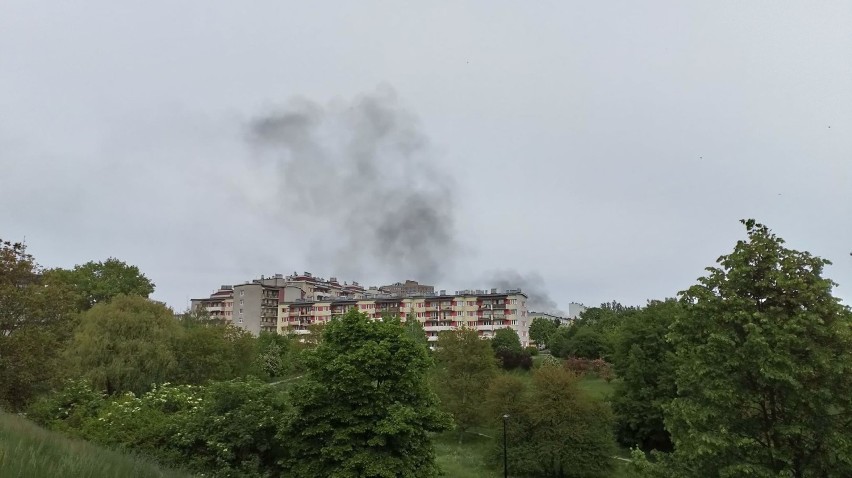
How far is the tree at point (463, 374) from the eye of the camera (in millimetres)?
43094

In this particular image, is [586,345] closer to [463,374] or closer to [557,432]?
[463,374]

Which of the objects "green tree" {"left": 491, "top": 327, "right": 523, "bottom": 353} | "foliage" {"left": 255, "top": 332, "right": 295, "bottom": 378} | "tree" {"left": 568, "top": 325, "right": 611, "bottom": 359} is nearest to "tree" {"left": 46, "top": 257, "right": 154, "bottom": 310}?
"foliage" {"left": 255, "top": 332, "right": 295, "bottom": 378}

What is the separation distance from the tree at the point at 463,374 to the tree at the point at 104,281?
37407 millimetres

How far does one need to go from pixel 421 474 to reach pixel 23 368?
48.3 feet

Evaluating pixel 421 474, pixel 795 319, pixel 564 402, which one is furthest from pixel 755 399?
pixel 564 402

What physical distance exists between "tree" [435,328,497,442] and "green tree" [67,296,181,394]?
2122cm

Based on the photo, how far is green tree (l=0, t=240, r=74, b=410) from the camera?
19.0 meters

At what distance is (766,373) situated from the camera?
12648mm

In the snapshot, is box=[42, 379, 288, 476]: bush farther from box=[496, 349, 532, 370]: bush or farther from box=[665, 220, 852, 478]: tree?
box=[496, 349, 532, 370]: bush

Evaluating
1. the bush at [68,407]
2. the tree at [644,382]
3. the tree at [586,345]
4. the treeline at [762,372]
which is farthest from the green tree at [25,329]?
the tree at [586,345]

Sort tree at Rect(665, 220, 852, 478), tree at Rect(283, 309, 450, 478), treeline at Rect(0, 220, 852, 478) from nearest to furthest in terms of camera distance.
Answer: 1. tree at Rect(665, 220, 852, 478)
2. treeline at Rect(0, 220, 852, 478)
3. tree at Rect(283, 309, 450, 478)

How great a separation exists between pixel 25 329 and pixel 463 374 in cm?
3264

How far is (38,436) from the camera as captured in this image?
25.5 ft

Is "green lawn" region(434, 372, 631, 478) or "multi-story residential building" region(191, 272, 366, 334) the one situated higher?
"multi-story residential building" region(191, 272, 366, 334)
